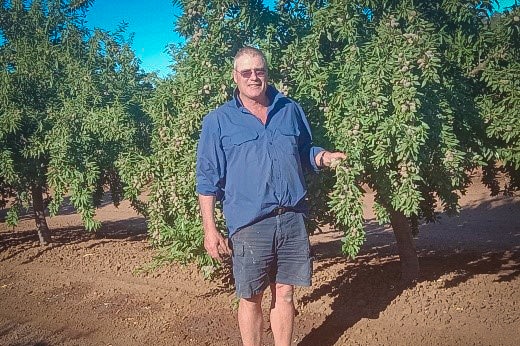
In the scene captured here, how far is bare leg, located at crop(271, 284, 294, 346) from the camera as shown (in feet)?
9.47

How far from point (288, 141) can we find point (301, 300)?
255 cm

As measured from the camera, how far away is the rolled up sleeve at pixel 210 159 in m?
2.74

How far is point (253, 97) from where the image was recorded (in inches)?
109

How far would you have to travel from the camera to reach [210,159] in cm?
273

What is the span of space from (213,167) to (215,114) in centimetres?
35

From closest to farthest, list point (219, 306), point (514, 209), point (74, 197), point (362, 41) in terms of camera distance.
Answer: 1. point (362, 41)
2. point (219, 306)
3. point (74, 197)
4. point (514, 209)

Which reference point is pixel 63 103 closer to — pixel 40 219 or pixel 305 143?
pixel 40 219

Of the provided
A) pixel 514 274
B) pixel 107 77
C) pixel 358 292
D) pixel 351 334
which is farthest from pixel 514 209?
pixel 107 77

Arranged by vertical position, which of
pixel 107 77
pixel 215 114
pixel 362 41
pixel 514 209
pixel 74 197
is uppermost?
pixel 107 77

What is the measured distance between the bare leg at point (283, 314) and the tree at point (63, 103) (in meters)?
3.64

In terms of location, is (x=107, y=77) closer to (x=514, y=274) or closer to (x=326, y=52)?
(x=326, y=52)

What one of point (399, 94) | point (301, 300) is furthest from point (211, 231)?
point (301, 300)

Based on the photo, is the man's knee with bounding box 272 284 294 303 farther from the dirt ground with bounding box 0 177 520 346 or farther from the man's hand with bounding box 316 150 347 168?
the dirt ground with bounding box 0 177 520 346

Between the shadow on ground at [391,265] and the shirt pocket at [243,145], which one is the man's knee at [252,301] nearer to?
the shirt pocket at [243,145]
